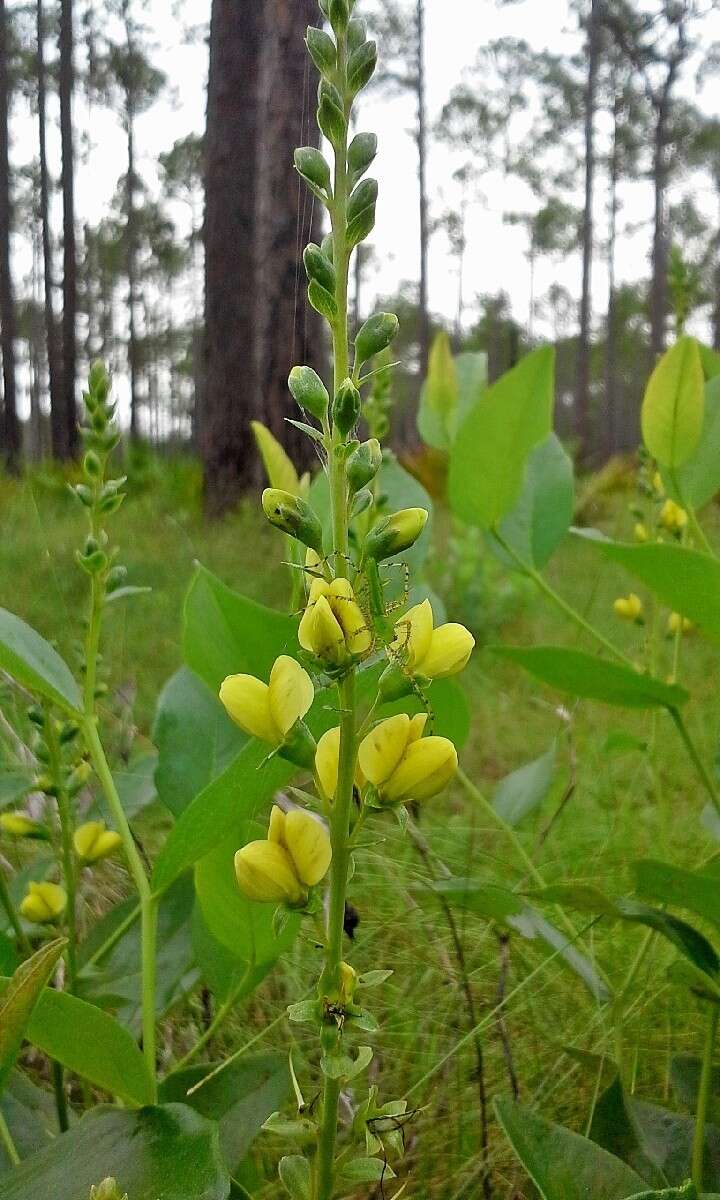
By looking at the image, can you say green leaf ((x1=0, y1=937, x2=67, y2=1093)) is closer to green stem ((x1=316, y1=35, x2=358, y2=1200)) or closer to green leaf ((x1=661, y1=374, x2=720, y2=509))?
green stem ((x1=316, y1=35, x2=358, y2=1200))

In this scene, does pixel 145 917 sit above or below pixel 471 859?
above

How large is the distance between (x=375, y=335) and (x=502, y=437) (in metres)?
0.33

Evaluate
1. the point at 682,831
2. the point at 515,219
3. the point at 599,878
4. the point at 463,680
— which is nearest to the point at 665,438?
the point at 599,878

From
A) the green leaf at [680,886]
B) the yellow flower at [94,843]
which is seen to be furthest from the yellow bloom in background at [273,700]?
the yellow flower at [94,843]

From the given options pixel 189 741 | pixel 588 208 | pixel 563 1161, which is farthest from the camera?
pixel 588 208

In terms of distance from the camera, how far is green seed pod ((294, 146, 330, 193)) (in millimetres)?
299

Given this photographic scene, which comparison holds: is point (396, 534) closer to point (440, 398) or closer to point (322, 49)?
point (322, 49)

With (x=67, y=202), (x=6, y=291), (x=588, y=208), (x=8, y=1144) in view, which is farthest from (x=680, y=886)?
(x=588, y=208)

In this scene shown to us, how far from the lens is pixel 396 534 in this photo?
285 mm

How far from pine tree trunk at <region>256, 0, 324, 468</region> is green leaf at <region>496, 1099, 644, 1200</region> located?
0.38m

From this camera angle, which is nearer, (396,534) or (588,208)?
(396,534)

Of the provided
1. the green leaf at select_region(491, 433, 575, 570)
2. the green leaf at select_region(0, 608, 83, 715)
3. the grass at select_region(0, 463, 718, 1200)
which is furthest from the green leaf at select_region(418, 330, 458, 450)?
the green leaf at select_region(0, 608, 83, 715)

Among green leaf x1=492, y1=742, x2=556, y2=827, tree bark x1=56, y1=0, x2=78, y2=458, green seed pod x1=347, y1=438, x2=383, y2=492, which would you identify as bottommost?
green leaf x1=492, y1=742, x2=556, y2=827

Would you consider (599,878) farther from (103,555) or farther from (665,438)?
(103,555)
